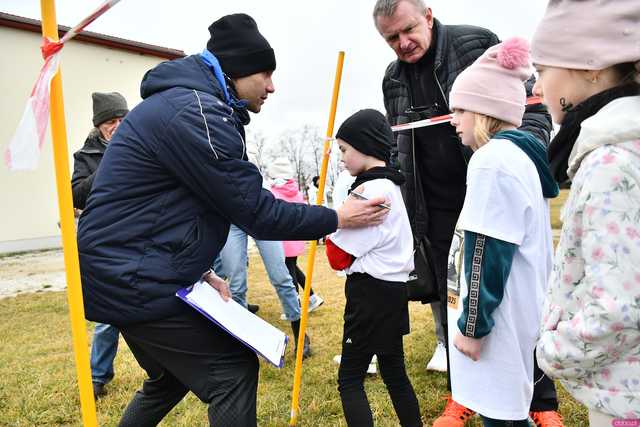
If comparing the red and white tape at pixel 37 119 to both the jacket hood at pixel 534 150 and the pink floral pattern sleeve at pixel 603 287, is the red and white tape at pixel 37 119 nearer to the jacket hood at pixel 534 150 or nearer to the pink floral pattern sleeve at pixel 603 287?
the pink floral pattern sleeve at pixel 603 287

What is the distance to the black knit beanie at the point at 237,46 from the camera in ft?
6.62

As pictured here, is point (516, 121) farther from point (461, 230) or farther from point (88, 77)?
point (88, 77)

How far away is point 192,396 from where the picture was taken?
3412 mm

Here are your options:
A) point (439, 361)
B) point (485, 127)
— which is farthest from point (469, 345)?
point (439, 361)

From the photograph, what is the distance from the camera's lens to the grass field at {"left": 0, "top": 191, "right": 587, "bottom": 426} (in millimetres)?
3086

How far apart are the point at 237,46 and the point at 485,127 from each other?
1.13 m

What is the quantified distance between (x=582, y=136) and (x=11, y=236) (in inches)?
746

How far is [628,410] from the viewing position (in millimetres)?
1112

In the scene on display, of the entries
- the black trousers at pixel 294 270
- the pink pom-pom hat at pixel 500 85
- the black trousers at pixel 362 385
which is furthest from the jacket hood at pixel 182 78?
the black trousers at pixel 294 270

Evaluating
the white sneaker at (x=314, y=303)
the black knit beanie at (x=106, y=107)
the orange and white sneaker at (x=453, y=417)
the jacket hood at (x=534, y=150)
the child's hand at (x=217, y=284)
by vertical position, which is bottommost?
the white sneaker at (x=314, y=303)

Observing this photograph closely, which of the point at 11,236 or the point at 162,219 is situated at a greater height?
the point at 162,219

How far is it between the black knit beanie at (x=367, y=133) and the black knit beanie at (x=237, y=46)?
643 millimetres

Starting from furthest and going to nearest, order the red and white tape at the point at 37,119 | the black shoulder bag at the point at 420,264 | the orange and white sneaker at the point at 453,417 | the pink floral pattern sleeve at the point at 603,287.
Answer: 1. the black shoulder bag at the point at 420,264
2. the orange and white sneaker at the point at 453,417
3. the red and white tape at the point at 37,119
4. the pink floral pattern sleeve at the point at 603,287

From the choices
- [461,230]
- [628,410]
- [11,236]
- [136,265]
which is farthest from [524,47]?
[11,236]
